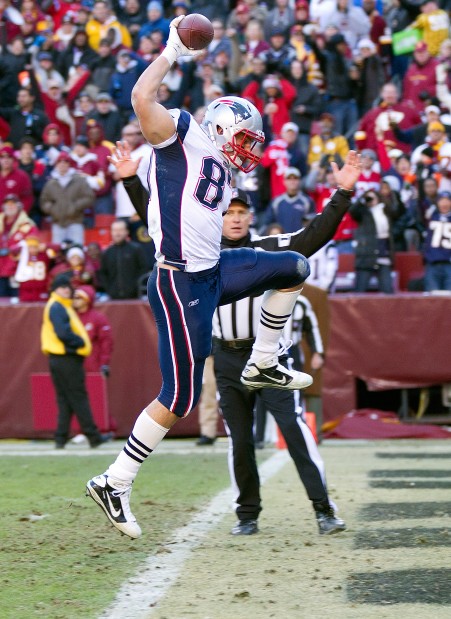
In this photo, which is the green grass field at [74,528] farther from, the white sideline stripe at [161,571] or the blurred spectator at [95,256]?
the blurred spectator at [95,256]

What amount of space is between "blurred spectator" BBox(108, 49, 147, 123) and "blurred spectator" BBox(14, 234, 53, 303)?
10.7 feet

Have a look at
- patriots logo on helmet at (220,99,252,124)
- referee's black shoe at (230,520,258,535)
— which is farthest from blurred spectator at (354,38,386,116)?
patriots logo on helmet at (220,99,252,124)

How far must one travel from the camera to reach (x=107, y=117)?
53.9ft

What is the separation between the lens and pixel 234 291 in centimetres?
569

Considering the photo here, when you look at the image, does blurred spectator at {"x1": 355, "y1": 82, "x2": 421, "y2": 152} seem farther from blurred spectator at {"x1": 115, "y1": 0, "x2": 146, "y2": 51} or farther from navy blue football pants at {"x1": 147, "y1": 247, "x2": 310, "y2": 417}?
navy blue football pants at {"x1": 147, "y1": 247, "x2": 310, "y2": 417}

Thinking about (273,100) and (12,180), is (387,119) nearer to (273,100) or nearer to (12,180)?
(273,100)

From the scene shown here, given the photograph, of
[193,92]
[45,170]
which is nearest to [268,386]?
[45,170]

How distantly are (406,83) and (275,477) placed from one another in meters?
8.45

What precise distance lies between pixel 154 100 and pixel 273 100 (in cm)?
1093

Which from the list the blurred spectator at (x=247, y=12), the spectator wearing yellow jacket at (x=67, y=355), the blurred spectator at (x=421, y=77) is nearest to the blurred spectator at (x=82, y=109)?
the blurred spectator at (x=247, y=12)

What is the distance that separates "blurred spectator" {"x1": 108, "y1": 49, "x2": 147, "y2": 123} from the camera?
55.4ft

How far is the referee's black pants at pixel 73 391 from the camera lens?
11.9 metres

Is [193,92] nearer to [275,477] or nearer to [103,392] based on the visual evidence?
[103,392]

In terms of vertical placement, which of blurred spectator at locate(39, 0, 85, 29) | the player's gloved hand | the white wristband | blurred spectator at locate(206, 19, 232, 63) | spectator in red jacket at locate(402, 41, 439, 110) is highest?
blurred spectator at locate(39, 0, 85, 29)
